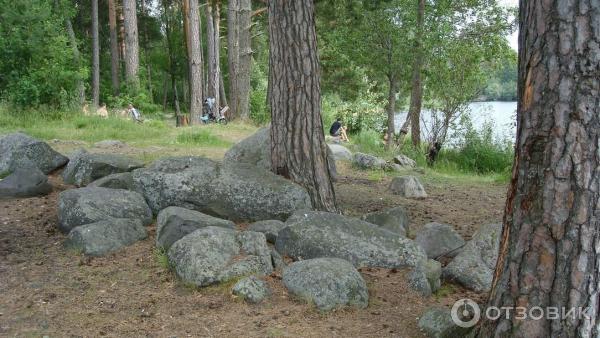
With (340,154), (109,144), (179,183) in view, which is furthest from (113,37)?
(179,183)

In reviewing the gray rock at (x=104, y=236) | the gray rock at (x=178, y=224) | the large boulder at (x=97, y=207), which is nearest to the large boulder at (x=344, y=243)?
the gray rock at (x=178, y=224)

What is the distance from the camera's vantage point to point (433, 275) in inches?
161

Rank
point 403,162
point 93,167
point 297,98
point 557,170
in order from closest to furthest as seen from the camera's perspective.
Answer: point 557,170 < point 297,98 < point 93,167 < point 403,162

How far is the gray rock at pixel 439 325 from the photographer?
10.5 feet

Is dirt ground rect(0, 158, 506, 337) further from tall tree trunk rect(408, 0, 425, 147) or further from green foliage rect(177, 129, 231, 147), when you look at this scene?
tall tree trunk rect(408, 0, 425, 147)

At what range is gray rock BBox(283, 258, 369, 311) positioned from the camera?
3684 millimetres

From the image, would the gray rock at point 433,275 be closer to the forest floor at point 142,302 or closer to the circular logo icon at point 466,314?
the forest floor at point 142,302

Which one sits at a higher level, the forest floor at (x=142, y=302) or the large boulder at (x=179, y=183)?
the large boulder at (x=179, y=183)

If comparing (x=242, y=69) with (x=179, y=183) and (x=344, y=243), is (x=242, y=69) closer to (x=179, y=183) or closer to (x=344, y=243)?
(x=179, y=183)

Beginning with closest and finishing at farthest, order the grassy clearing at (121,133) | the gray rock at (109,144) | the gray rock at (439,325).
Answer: the gray rock at (439,325) → the gray rock at (109,144) → the grassy clearing at (121,133)

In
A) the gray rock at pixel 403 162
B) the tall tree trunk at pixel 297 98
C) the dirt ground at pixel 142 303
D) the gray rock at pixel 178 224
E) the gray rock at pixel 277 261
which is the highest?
the tall tree trunk at pixel 297 98

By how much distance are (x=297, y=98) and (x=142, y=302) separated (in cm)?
259

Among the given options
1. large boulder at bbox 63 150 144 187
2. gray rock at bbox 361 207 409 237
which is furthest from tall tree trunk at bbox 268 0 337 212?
large boulder at bbox 63 150 144 187

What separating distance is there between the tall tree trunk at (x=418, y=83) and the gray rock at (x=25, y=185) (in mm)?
8822
